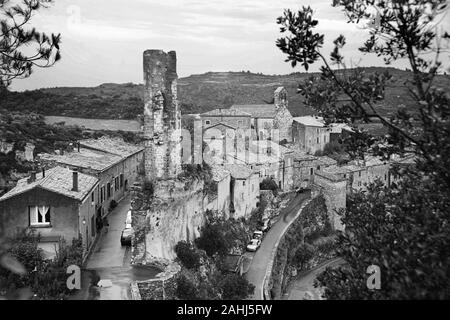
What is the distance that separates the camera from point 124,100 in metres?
81.4

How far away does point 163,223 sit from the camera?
71.0 ft

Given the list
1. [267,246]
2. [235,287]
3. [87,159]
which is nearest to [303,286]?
[267,246]

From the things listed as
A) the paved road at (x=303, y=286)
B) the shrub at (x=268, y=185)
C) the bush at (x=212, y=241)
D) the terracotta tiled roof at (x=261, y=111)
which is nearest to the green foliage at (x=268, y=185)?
the shrub at (x=268, y=185)

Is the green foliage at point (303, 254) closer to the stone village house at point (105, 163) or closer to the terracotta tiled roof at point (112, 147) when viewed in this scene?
the stone village house at point (105, 163)

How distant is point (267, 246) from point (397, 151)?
23055 millimetres

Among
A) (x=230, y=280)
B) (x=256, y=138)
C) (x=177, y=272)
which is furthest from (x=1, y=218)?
(x=256, y=138)

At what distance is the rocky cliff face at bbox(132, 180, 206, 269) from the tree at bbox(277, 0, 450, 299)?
11.2m

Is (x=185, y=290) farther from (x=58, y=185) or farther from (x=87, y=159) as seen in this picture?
(x=87, y=159)

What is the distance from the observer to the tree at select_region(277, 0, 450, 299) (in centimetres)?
829

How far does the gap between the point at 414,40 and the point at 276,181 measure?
1358 inches

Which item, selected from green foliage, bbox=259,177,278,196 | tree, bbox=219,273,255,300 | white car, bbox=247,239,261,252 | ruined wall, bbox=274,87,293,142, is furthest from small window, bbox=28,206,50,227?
ruined wall, bbox=274,87,293,142

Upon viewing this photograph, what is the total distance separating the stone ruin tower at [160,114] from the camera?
21.5 metres

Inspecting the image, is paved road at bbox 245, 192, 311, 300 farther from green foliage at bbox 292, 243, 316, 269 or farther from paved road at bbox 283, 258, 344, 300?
paved road at bbox 283, 258, 344, 300
